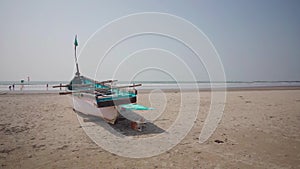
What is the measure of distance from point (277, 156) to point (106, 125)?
6.33 meters

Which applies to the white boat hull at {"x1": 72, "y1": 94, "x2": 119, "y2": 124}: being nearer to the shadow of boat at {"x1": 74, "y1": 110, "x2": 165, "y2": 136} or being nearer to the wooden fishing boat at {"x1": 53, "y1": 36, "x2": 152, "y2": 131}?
the wooden fishing boat at {"x1": 53, "y1": 36, "x2": 152, "y2": 131}

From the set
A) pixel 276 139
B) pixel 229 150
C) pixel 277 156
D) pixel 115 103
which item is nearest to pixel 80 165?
pixel 115 103

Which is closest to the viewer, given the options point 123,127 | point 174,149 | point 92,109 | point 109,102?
point 174,149

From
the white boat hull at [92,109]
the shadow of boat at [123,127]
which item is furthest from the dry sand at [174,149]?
the white boat hull at [92,109]

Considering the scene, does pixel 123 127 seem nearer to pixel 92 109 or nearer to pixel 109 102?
pixel 109 102

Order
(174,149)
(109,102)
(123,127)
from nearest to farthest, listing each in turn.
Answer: (174,149)
(109,102)
(123,127)

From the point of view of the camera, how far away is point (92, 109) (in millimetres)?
8703

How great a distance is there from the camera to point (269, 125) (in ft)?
24.7

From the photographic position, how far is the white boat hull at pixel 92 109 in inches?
299

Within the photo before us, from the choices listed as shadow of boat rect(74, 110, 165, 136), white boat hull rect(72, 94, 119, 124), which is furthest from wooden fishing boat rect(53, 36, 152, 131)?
shadow of boat rect(74, 110, 165, 136)

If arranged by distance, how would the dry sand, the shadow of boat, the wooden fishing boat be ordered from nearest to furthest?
the dry sand
the shadow of boat
the wooden fishing boat

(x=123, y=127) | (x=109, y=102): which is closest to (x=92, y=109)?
(x=109, y=102)

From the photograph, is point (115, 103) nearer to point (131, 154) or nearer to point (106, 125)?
point (106, 125)

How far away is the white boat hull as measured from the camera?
7590mm
